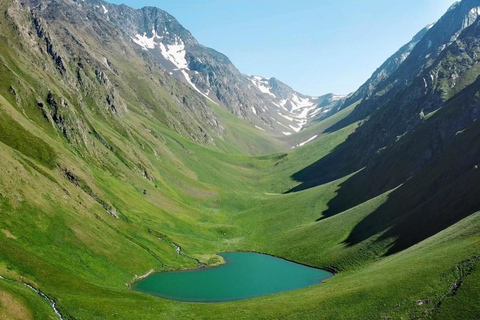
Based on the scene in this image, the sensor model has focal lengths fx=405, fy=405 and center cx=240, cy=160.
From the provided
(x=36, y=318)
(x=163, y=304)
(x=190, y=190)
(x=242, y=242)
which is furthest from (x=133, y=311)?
(x=190, y=190)

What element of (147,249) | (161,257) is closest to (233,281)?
(161,257)

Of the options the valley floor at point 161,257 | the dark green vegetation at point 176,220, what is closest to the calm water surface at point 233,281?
the valley floor at point 161,257

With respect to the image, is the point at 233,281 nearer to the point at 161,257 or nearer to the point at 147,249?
the point at 161,257

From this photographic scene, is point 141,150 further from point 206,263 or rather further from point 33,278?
point 33,278

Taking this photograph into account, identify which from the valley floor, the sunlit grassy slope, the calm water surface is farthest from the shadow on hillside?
the calm water surface

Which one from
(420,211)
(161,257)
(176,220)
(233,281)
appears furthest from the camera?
(176,220)

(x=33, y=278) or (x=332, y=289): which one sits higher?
(x=332, y=289)

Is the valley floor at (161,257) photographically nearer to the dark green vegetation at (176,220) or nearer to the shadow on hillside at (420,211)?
the dark green vegetation at (176,220)

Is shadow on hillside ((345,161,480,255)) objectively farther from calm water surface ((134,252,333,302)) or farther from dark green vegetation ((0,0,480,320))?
calm water surface ((134,252,333,302))

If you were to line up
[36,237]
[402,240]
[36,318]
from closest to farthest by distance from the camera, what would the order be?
1. [36,318]
2. [36,237]
3. [402,240]
